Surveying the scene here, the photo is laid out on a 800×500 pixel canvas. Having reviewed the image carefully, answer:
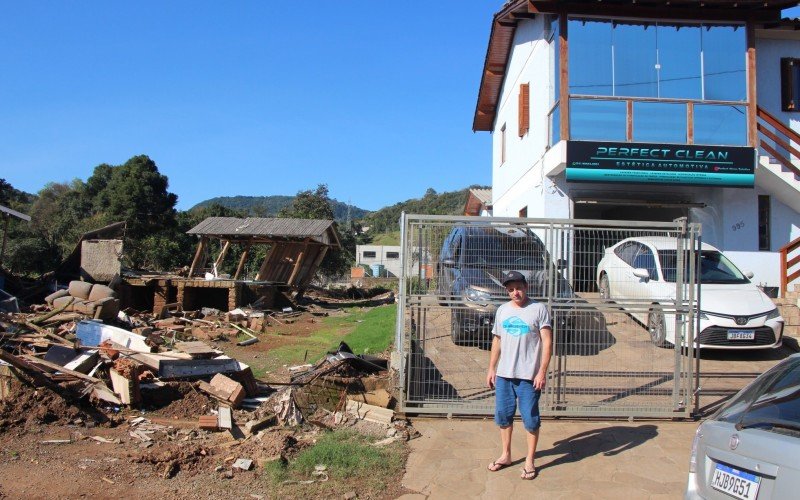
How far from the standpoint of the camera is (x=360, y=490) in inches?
197

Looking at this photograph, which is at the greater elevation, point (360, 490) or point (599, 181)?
point (599, 181)

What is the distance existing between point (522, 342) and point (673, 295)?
2891 millimetres

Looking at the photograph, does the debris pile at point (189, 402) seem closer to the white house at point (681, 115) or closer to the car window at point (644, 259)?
the car window at point (644, 259)

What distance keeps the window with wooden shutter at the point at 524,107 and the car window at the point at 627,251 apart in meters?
9.56

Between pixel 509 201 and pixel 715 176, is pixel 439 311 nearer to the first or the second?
pixel 715 176

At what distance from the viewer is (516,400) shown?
5.44m

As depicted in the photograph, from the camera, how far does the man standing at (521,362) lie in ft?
17.0

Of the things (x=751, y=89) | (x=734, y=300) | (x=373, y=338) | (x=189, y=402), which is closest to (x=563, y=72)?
(x=751, y=89)

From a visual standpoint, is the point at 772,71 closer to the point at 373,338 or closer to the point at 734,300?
the point at 734,300

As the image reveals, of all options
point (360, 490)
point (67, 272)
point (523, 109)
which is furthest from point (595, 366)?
point (67, 272)

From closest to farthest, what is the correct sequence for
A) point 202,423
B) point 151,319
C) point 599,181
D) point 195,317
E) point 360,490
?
point 360,490, point 202,423, point 599,181, point 151,319, point 195,317

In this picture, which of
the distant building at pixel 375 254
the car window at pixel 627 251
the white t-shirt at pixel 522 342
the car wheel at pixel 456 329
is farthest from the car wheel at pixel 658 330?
the distant building at pixel 375 254

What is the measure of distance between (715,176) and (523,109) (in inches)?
214

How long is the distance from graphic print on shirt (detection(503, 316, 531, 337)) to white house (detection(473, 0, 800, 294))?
27.8 feet
